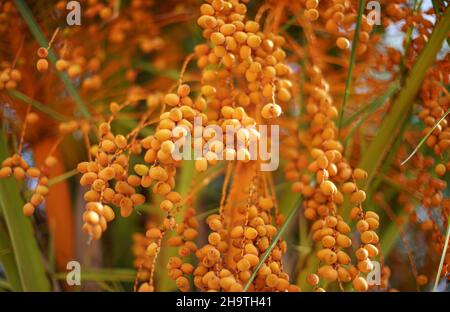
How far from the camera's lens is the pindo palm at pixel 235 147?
0.63 metres

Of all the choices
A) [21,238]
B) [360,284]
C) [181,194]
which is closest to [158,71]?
[181,194]

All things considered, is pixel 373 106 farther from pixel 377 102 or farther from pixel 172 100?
pixel 172 100

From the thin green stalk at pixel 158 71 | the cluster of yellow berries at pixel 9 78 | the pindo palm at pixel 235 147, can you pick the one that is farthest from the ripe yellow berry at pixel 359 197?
the thin green stalk at pixel 158 71

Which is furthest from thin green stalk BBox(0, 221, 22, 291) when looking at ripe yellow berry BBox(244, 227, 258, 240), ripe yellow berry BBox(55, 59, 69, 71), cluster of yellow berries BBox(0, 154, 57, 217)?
ripe yellow berry BBox(244, 227, 258, 240)

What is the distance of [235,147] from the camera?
64 centimetres

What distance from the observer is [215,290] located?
625 mm

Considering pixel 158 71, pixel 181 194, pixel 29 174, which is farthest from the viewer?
pixel 158 71

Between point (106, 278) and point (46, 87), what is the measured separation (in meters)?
0.37

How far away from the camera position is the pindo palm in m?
0.63

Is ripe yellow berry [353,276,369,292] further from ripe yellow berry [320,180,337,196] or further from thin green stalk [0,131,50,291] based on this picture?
thin green stalk [0,131,50,291]

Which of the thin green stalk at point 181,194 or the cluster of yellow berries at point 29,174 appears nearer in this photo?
the cluster of yellow berries at point 29,174

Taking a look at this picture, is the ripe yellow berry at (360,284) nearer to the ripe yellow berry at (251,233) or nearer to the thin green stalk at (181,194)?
the ripe yellow berry at (251,233)
